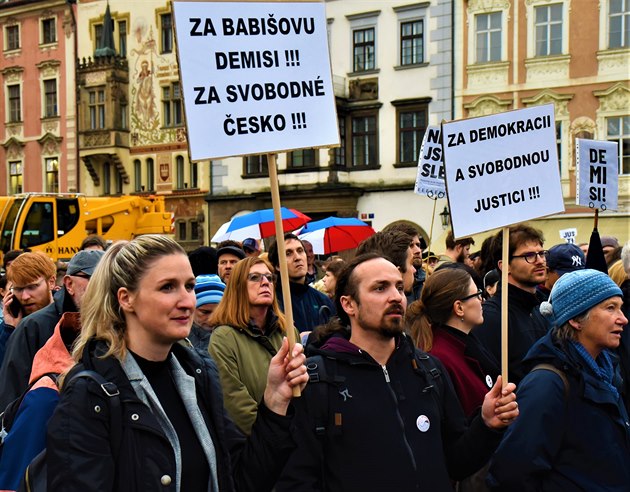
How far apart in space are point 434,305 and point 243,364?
3.63ft

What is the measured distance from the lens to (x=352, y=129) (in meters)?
29.2

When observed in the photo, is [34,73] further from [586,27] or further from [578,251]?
[578,251]

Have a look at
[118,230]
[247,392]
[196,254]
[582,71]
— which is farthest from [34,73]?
[247,392]

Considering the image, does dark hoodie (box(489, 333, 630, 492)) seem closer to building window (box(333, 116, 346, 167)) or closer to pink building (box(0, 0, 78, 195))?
building window (box(333, 116, 346, 167))

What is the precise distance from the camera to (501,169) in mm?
4141

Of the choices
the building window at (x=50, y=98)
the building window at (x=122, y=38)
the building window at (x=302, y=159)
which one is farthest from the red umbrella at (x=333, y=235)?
the building window at (x=50, y=98)

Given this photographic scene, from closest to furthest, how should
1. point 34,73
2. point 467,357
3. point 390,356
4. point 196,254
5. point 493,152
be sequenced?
point 390,356
point 493,152
point 467,357
point 196,254
point 34,73

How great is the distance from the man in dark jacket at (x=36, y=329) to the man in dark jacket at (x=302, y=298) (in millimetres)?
2138

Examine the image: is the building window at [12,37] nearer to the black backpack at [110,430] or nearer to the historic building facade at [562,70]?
the historic building facade at [562,70]

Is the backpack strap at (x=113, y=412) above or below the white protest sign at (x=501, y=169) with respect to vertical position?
below

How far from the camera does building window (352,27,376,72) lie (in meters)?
28.7

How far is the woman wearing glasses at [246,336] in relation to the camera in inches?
178

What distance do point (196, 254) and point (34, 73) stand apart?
1255 inches

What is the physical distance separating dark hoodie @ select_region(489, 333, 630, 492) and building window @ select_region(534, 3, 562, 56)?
77.4ft
